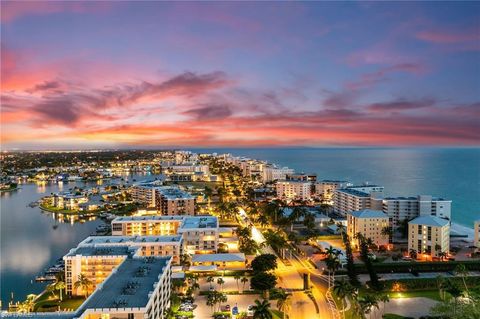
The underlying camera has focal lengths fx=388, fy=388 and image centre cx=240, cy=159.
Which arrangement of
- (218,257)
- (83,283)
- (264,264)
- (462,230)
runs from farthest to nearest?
(462,230) < (218,257) < (264,264) < (83,283)

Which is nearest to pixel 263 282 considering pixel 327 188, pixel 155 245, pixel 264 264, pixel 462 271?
pixel 264 264

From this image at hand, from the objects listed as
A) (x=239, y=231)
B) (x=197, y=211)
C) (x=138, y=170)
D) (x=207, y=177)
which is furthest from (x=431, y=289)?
(x=138, y=170)

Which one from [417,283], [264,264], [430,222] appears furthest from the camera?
[430,222]

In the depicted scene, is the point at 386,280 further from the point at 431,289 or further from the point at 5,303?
the point at 5,303

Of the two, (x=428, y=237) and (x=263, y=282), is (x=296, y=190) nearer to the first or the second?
(x=428, y=237)

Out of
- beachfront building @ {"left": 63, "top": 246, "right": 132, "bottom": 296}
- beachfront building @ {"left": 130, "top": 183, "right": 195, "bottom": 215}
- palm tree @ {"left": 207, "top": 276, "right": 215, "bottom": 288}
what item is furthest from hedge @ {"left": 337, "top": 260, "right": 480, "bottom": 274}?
beachfront building @ {"left": 130, "top": 183, "right": 195, "bottom": 215}

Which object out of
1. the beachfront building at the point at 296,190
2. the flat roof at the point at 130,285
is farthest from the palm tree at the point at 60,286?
the beachfront building at the point at 296,190
